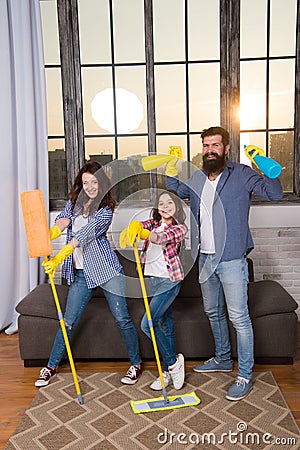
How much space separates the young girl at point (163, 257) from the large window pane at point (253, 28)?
6.24ft

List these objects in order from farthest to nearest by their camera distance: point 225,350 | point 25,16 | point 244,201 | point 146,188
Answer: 1. point 25,16
2. point 225,350
3. point 244,201
4. point 146,188

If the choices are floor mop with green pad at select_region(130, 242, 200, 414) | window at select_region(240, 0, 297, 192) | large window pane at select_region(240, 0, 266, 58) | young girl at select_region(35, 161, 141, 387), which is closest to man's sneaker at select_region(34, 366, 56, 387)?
young girl at select_region(35, 161, 141, 387)

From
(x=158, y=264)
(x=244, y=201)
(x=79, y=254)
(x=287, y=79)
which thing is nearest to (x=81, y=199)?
(x=79, y=254)

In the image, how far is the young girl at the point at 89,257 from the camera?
260 cm

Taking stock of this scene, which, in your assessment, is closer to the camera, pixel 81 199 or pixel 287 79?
pixel 81 199

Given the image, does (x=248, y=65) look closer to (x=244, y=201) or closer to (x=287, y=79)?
(x=287, y=79)

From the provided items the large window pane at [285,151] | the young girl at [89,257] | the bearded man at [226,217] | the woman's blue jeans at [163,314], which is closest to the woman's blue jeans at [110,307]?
the young girl at [89,257]

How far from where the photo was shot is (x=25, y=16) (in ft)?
11.9

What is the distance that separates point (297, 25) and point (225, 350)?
241 cm

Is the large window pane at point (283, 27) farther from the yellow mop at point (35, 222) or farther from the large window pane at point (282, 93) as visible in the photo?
the yellow mop at point (35, 222)

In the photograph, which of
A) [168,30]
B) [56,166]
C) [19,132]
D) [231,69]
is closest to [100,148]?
[56,166]

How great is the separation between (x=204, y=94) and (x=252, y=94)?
0.36 m

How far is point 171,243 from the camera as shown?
96.6 inches

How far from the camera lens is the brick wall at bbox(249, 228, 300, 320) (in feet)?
12.8
